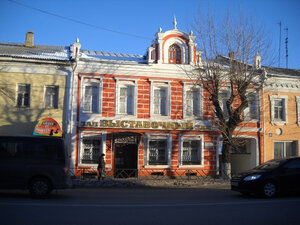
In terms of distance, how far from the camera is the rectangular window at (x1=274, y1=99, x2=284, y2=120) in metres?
24.1

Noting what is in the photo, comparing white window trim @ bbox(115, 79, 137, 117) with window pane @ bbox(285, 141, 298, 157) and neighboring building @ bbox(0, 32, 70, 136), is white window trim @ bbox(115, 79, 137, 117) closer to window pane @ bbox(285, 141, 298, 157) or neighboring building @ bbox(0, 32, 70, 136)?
neighboring building @ bbox(0, 32, 70, 136)

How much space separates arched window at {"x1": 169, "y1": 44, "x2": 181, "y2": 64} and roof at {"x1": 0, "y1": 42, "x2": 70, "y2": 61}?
7.23m

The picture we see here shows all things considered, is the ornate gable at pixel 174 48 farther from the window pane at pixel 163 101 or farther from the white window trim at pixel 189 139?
the white window trim at pixel 189 139

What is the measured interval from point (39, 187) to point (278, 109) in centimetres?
1933

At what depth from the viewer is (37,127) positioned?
19.3m

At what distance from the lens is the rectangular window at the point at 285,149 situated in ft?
78.4

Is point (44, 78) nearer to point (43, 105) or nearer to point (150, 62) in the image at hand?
point (43, 105)

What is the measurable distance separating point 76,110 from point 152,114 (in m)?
5.17

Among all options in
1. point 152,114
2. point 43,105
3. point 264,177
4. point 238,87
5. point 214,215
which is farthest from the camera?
point 152,114

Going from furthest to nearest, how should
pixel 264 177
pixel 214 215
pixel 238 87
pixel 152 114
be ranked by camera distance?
pixel 152 114 < pixel 238 87 < pixel 264 177 < pixel 214 215

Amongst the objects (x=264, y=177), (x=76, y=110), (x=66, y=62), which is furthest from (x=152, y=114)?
(x=264, y=177)

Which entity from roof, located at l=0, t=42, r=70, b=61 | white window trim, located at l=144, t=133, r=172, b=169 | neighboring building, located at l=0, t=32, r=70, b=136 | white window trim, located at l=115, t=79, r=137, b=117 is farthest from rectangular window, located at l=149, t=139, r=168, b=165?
roof, located at l=0, t=42, r=70, b=61

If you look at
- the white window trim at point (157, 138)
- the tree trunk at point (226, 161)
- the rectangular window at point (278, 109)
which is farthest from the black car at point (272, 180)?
the rectangular window at point (278, 109)

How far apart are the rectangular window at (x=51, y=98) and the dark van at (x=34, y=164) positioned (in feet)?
30.3
